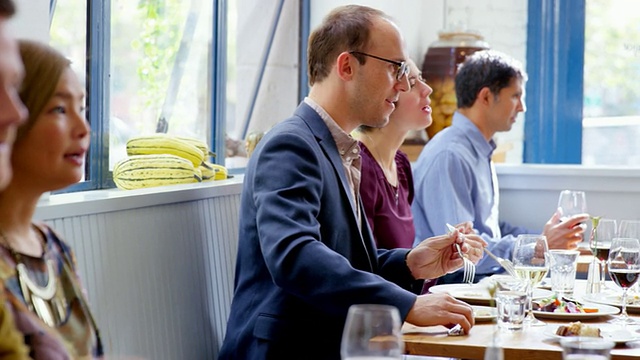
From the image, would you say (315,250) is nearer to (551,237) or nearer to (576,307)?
(576,307)

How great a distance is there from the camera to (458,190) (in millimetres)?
3820

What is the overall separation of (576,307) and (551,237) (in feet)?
3.57

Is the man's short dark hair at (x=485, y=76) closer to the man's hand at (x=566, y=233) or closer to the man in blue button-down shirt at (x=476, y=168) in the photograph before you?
the man in blue button-down shirt at (x=476, y=168)

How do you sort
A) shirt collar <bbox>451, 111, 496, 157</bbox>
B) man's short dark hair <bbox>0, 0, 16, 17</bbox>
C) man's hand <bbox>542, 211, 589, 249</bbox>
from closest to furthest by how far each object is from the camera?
man's short dark hair <bbox>0, 0, 16, 17</bbox> → man's hand <bbox>542, 211, 589, 249</bbox> → shirt collar <bbox>451, 111, 496, 157</bbox>

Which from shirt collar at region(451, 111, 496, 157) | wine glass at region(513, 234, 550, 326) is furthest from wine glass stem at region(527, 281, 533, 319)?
shirt collar at region(451, 111, 496, 157)

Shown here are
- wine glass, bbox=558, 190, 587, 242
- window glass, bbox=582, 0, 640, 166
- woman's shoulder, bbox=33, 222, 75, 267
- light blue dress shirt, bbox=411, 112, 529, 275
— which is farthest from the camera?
window glass, bbox=582, 0, 640, 166

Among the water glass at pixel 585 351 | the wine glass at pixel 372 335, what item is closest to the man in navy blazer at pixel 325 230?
the water glass at pixel 585 351

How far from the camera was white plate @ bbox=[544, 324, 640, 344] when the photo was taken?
2.06 meters

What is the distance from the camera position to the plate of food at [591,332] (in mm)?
2066

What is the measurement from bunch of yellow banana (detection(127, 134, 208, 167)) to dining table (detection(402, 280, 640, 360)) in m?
1.17

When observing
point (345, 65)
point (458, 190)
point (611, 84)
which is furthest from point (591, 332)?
point (611, 84)

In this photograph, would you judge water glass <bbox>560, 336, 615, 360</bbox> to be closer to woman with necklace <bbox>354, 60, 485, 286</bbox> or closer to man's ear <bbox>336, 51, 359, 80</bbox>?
man's ear <bbox>336, 51, 359, 80</bbox>

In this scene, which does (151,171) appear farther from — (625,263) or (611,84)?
(611,84)

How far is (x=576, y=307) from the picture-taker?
2.42 metres
